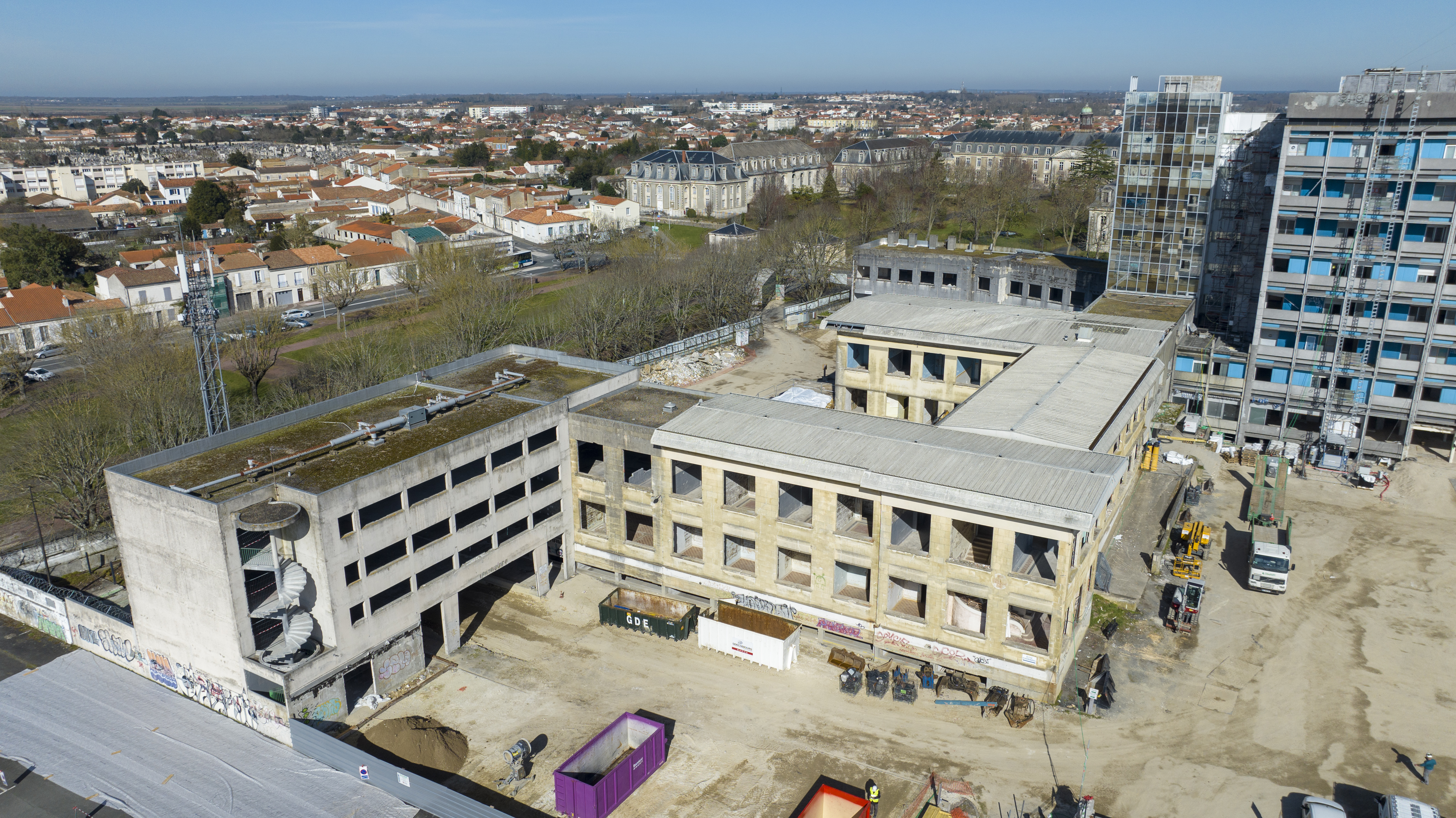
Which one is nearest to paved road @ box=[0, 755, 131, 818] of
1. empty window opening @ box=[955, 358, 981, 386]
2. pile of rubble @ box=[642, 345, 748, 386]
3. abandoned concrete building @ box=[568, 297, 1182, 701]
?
abandoned concrete building @ box=[568, 297, 1182, 701]

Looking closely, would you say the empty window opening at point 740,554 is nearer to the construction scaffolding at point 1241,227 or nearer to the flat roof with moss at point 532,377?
the flat roof with moss at point 532,377

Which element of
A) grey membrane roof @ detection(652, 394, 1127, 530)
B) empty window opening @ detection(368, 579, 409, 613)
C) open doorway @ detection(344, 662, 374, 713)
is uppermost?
grey membrane roof @ detection(652, 394, 1127, 530)

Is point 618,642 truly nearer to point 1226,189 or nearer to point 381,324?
point 1226,189

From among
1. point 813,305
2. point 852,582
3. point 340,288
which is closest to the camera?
point 852,582

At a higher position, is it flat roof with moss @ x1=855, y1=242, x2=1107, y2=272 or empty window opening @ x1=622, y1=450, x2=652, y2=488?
flat roof with moss @ x1=855, y1=242, x2=1107, y2=272

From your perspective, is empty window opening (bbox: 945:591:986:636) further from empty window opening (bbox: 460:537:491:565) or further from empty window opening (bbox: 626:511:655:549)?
empty window opening (bbox: 460:537:491:565)

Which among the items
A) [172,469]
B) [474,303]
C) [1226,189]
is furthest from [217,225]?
[1226,189]

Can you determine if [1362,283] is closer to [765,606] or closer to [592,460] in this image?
[765,606]

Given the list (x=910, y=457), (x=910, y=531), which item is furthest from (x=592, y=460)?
(x=910, y=457)
